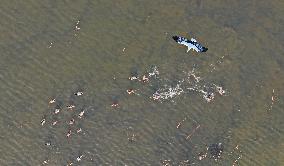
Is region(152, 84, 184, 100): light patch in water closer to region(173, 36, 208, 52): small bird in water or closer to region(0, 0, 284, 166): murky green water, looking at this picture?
region(0, 0, 284, 166): murky green water

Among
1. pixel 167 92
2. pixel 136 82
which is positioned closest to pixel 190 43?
pixel 167 92

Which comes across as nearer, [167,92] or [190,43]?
[190,43]

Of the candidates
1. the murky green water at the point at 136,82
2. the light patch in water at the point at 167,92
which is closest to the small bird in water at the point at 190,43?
the murky green water at the point at 136,82

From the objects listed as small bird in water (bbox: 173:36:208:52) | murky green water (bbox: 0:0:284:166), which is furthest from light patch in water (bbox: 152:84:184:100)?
small bird in water (bbox: 173:36:208:52)

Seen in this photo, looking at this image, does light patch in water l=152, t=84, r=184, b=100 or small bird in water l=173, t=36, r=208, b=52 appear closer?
small bird in water l=173, t=36, r=208, b=52

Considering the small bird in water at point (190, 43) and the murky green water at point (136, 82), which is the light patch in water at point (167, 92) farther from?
the small bird in water at point (190, 43)

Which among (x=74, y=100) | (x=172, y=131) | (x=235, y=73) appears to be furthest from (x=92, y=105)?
(x=235, y=73)

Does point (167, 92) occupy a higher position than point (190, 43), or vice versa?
point (190, 43)

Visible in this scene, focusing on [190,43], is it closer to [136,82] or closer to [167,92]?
[167,92]
